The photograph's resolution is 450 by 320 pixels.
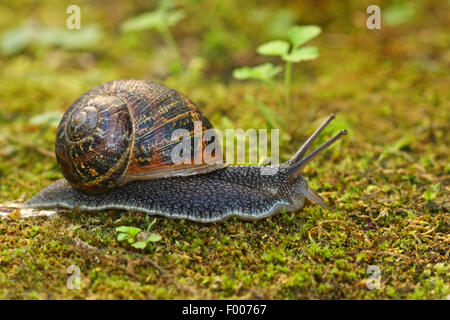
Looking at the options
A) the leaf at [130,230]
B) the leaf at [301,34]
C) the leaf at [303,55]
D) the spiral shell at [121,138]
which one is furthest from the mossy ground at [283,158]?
the leaf at [301,34]

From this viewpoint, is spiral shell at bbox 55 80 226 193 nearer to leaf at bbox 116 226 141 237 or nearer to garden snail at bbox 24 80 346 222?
garden snail at bbox 24 80 346 222

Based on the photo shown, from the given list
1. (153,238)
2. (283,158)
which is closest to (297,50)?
(283,158)

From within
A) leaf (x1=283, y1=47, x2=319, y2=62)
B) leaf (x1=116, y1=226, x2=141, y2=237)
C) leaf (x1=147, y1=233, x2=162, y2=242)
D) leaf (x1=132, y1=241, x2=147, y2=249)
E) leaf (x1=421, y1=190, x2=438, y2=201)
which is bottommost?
leaf (x1=132, y1=241, x2=147, y2=249)

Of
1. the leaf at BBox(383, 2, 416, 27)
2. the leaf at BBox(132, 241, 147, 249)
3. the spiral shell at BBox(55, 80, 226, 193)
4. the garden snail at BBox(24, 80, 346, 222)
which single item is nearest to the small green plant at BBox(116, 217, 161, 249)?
the leaf at BBox(132, 241, 147, 249)

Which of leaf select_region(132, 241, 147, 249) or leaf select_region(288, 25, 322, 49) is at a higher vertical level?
leaf select_region(288, 25, 322, 49)

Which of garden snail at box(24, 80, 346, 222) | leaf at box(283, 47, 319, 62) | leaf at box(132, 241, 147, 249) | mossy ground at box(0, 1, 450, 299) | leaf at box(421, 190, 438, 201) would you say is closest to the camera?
mossy ground at box(0, 1, 450, 299)

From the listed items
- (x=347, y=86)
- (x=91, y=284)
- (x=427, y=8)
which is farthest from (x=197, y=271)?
(x=427, y=8)

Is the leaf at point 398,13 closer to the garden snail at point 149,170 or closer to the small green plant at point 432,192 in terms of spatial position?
the small green plant at point 432,192
